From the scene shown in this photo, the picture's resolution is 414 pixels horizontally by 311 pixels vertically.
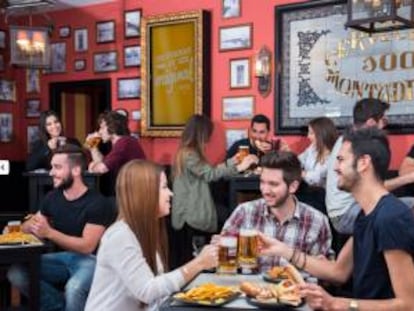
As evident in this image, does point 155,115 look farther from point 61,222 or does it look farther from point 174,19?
point 61,222

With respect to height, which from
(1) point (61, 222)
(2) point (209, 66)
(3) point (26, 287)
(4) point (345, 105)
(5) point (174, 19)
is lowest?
(3) point (26, 287)

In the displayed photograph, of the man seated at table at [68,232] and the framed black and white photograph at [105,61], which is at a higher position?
the framed black and white photograph at [105,61]

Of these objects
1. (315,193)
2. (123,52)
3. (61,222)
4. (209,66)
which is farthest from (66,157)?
(123,52)

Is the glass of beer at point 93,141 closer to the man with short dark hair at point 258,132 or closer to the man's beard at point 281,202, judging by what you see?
the man with short dark hair at point 258,132

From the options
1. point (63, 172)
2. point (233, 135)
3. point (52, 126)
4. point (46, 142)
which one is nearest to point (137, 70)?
point (52, 126)

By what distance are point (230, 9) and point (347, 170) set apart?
4.56 meters

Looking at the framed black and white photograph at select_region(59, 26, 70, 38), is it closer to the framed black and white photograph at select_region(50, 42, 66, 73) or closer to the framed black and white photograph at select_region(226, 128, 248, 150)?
the framed black and white photograph at select_region(50, 42, 66, 73)

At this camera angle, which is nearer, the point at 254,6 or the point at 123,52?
the point at 254,6

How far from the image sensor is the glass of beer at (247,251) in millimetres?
2555

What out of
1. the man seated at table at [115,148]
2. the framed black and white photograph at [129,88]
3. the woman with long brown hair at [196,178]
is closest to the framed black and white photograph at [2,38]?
the framed black and white photograph at [129,88]

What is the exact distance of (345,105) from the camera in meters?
5.78

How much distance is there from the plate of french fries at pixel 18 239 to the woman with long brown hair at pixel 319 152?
7.23ft

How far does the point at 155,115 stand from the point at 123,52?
96cm

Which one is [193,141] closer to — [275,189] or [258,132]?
[258,132]
